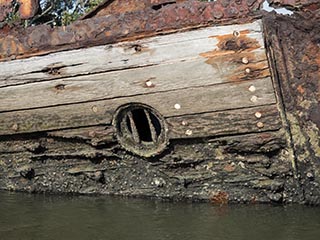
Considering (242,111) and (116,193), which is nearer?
(242,111)

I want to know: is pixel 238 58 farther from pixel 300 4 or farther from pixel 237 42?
pixel 300 4

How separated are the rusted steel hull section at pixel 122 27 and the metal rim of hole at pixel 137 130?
0.49 metres

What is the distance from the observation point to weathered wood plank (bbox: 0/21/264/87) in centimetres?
354

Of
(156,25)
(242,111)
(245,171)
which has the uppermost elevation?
(156,25)

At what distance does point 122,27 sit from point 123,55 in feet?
0.56

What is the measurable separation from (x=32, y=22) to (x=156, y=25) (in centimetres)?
94

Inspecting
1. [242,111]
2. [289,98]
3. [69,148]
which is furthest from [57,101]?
[289,98]

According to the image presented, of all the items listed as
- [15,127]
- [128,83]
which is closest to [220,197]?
[128,83]

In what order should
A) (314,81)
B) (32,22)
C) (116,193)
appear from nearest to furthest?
(314,81) → (32,22) → (116,193)

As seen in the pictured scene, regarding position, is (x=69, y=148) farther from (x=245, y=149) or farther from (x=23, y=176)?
(x=245, y=149)

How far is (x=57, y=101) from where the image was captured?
13.2 ft

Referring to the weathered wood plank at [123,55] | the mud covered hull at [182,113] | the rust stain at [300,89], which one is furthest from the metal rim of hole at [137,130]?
the rust stain at [300,89]

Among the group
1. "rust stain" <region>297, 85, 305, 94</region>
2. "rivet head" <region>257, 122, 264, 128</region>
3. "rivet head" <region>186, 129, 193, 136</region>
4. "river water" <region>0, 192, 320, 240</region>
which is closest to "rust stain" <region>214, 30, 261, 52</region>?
"rust stain" <region>297, 85, 305, 94</region>

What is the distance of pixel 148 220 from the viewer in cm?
389
